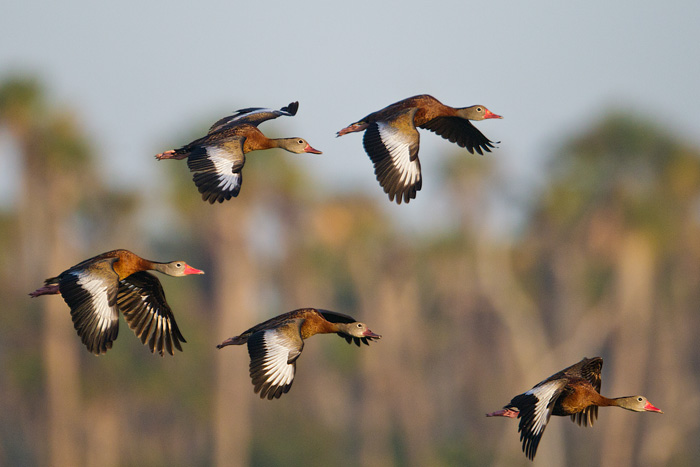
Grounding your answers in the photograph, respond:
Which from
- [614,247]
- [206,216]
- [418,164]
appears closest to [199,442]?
[206,216]

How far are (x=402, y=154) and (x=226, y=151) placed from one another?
1719 millimetres

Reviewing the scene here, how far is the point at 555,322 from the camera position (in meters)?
46.5

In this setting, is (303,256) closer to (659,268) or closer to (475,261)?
(475,261)

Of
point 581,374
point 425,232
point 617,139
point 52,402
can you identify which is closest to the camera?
point 581,374

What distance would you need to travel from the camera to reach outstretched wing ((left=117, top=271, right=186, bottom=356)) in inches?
484

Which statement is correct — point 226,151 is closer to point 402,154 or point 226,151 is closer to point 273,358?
point 402,154

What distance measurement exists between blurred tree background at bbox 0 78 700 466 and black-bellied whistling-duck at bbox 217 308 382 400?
1050 inches

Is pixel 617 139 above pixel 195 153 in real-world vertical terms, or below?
above

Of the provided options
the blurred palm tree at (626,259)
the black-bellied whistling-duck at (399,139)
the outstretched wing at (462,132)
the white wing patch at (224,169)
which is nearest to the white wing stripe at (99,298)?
the white wing patch at (224,169)

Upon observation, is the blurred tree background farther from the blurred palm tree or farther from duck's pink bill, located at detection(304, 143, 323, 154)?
duck's pink bill, located at detection(304, 143, 323, 154)

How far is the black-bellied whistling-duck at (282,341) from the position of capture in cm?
1047

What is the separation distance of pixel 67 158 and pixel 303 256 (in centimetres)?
1290

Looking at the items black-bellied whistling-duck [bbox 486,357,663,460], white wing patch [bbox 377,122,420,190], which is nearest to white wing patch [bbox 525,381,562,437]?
black-bellied whistling-duck [bbox 486,357,663,460]

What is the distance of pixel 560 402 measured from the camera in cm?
1120
